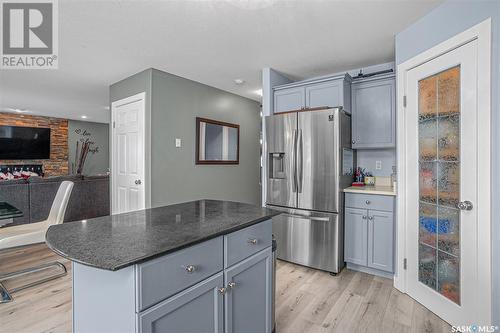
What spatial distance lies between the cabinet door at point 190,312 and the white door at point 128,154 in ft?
8.29

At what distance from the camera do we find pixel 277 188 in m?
3.18

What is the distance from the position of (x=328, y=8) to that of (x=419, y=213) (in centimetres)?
186

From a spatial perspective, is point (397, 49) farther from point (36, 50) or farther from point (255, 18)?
point (36, 50)

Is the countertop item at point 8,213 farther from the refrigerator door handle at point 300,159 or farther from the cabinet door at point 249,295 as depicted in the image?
the refrigerator door handle at point 300,159

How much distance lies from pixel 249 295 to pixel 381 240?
1.84 meters

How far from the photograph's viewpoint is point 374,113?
3027mm

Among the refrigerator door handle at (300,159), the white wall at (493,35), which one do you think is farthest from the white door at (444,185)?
the refrigerator door handle at (300,159)

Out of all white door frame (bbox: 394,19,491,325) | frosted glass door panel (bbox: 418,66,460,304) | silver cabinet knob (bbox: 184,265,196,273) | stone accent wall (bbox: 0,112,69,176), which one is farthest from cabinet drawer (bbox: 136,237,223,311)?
stone accent wall (bbox: 0,112,69,176)

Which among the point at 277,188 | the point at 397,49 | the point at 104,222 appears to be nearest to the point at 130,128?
the point at 277,188

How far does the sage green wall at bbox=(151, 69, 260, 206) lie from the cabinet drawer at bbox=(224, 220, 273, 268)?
2237mm

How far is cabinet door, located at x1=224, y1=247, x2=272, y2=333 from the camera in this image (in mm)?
1339

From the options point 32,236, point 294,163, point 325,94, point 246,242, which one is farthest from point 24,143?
point 246,242

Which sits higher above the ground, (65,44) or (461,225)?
(65,44)

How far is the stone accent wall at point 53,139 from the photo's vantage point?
23.3 ft
